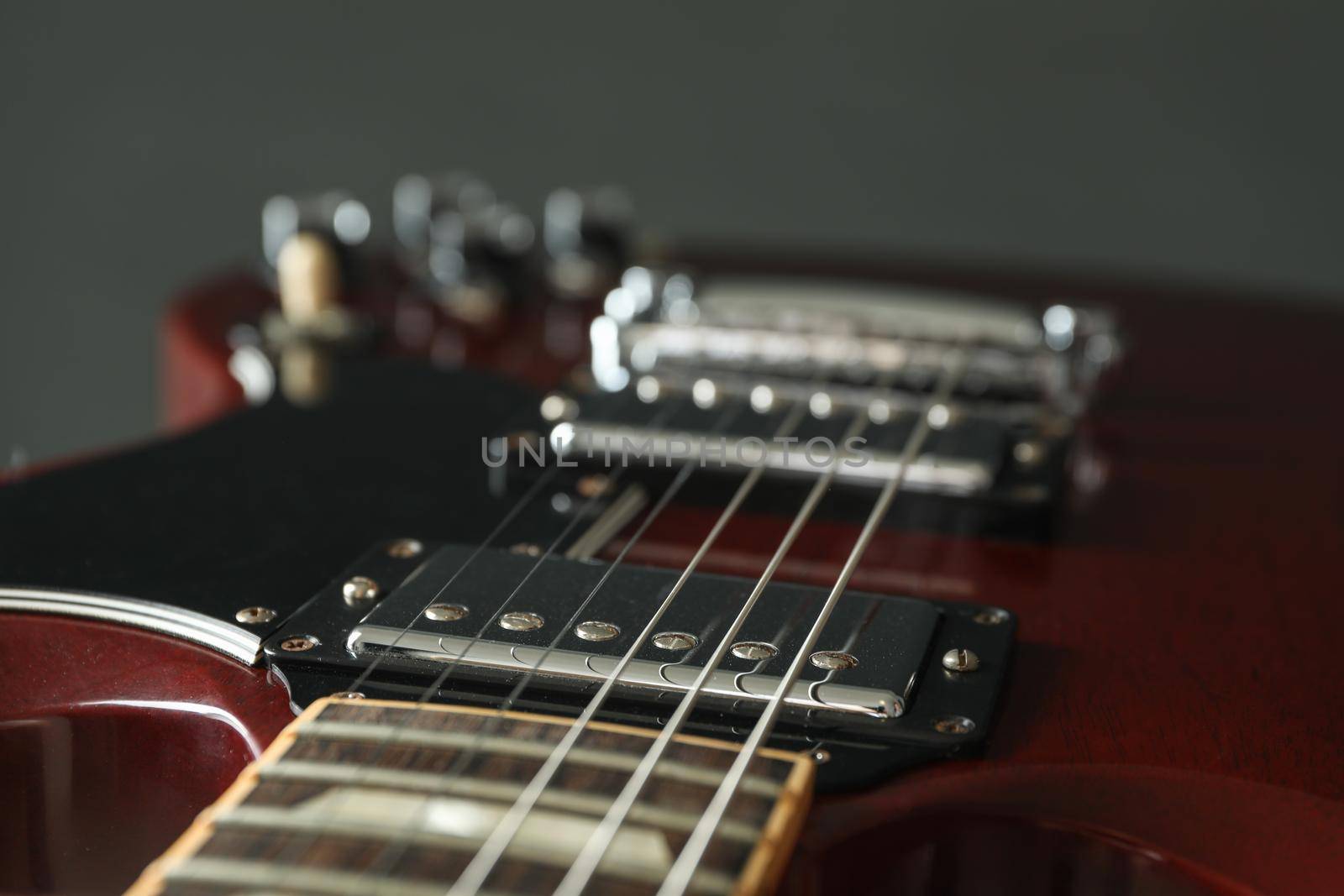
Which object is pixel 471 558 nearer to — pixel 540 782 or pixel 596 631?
pixel 596 631

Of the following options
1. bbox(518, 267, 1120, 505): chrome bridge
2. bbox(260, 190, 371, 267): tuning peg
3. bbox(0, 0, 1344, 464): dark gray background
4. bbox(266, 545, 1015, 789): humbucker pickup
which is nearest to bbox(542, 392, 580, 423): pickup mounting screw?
bbox(518, 267, 1120, 505): chrome bridge

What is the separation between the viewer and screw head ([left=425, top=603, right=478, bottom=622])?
56 centimetres

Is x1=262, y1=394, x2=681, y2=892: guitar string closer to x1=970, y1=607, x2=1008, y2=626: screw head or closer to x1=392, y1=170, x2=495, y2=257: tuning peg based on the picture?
x1=970, y1=607, x2=1008, y2=626: screw head

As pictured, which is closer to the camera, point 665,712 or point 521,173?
point 665,712

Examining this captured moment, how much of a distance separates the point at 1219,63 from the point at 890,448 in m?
1.79

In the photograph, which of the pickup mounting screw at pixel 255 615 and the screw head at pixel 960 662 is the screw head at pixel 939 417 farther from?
the pickup mounting screw at pixel 255 615

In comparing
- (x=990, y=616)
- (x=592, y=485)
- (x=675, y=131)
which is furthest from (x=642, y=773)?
(x=675, y=131)

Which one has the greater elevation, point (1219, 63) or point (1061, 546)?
point (1219, 63)

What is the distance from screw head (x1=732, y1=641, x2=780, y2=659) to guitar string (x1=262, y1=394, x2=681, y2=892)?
101mm

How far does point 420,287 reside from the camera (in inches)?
52.6

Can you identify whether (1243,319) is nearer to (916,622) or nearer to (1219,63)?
(916,622)

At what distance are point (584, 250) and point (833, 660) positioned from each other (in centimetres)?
92

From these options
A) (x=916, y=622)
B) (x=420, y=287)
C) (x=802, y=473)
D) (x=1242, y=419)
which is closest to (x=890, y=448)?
(x=802, y=473)

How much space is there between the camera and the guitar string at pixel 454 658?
1.31ft
